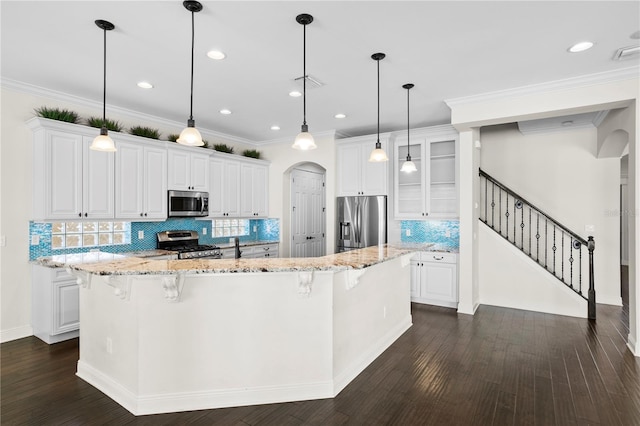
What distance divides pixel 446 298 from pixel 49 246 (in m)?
5.48

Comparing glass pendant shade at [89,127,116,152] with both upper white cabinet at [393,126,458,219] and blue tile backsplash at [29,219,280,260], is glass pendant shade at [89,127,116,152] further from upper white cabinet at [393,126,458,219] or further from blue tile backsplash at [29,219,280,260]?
upper white cabinet at [393,126,458,219]

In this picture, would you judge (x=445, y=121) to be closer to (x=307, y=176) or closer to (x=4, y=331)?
(x=307, y=176)

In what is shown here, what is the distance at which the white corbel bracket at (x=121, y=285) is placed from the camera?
100 inches

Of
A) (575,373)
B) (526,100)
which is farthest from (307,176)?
(575,373)

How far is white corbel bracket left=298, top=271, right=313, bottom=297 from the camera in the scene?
8.57 ft

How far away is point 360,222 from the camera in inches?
236

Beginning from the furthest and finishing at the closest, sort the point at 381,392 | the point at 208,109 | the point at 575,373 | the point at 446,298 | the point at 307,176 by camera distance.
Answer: the point at 307,176 → the point at 446,298 → the point at 208,109 → the point at 575,373 → the point at 381,392

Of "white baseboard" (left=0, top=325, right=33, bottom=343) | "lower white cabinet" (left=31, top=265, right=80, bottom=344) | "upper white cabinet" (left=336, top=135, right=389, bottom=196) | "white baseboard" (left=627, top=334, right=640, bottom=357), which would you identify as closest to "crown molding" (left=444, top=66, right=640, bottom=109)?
"upper white cabinet" (left=336, top=135, right=389, bottom=196)

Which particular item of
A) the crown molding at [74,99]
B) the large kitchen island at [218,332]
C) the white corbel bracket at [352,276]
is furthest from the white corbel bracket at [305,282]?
the crown molding at [74,99]

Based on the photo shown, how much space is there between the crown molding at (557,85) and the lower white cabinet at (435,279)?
7.35 feet

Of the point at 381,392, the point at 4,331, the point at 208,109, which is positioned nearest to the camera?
the point at 381,392

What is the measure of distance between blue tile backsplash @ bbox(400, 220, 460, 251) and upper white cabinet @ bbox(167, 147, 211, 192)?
3.48m

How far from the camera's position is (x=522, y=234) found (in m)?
5.66

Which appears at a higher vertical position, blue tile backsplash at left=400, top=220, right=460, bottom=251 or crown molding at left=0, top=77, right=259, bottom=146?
crown molding at left=0, top=77, right=259, bottom=146
